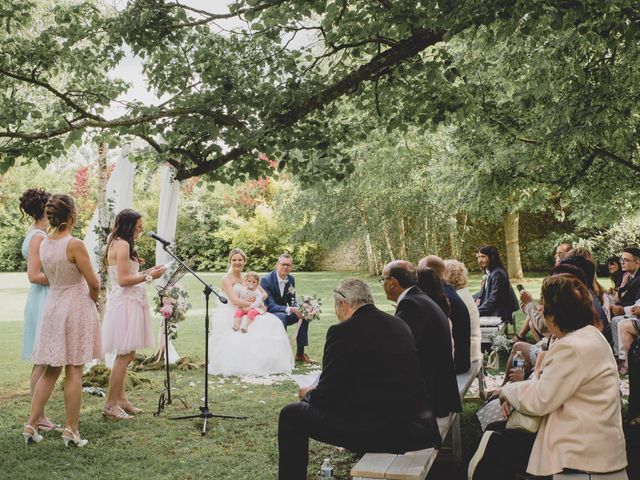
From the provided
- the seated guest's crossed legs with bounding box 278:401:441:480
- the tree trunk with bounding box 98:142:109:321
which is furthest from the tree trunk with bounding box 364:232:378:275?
the seated guest's crossed legs with bounding box 278:401:441:480

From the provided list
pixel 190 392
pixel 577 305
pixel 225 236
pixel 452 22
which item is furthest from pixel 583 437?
pixel 225 236

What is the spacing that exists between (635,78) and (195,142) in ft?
17.6

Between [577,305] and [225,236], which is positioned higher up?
[225,236]

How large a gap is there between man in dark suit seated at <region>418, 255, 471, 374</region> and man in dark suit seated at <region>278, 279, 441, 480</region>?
2.13m

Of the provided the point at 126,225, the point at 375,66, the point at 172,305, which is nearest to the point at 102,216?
the point at 172,305

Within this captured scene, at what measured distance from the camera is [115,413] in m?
6.27

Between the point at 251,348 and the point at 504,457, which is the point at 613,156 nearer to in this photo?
the point at 251,348

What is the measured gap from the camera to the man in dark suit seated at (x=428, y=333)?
4.21 meters

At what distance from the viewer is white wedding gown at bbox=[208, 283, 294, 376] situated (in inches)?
342

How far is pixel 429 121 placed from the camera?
7.09 metres

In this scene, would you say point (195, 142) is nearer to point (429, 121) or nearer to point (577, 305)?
point (429, 121)

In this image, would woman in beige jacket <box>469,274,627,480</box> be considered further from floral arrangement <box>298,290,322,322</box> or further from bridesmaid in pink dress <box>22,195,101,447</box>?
floral arrangement <box>298,290,322,322</box>

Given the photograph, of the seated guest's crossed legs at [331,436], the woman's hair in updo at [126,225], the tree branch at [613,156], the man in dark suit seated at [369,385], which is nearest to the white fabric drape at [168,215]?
the woman's hair in updo at [126,225]

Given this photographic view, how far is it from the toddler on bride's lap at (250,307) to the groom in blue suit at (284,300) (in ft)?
1.18
